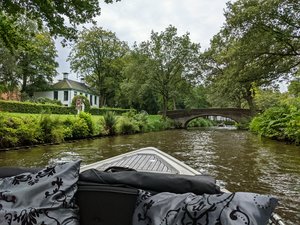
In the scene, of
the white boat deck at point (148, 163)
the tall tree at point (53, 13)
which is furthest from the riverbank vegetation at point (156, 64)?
the white boat deck at point (148, 163)

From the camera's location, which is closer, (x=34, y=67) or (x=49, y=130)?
(x=49, y=130)

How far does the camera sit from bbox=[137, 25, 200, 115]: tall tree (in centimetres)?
2936

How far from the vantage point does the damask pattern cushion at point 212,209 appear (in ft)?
4.12

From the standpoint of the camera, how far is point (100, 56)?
3872 cm

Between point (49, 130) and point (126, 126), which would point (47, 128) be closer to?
point (49, 130)

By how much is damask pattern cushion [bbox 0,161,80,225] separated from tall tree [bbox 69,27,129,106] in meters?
37.2

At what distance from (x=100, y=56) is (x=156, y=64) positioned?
40.8 feet

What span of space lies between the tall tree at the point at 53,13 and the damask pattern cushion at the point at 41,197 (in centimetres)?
755

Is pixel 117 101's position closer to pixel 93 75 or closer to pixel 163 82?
pixel 93 75

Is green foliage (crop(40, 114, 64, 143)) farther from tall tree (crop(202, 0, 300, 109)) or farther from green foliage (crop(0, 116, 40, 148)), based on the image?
tall tree (crop(202, 0, 300, 109))

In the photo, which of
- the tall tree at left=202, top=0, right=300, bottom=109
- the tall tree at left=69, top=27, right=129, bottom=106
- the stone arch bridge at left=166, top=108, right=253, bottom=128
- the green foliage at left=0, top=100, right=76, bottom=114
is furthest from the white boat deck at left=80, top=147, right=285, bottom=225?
the tall tree at left=69, top=27, right=129, bottom=106

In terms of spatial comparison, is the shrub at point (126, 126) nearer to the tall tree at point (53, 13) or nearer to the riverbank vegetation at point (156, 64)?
the riverbank vegetation at point (156, 64)

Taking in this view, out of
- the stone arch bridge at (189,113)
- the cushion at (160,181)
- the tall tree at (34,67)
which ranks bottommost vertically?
the cushion at (160,181)

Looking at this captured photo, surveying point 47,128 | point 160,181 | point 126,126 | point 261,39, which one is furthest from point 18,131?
point 261,39
